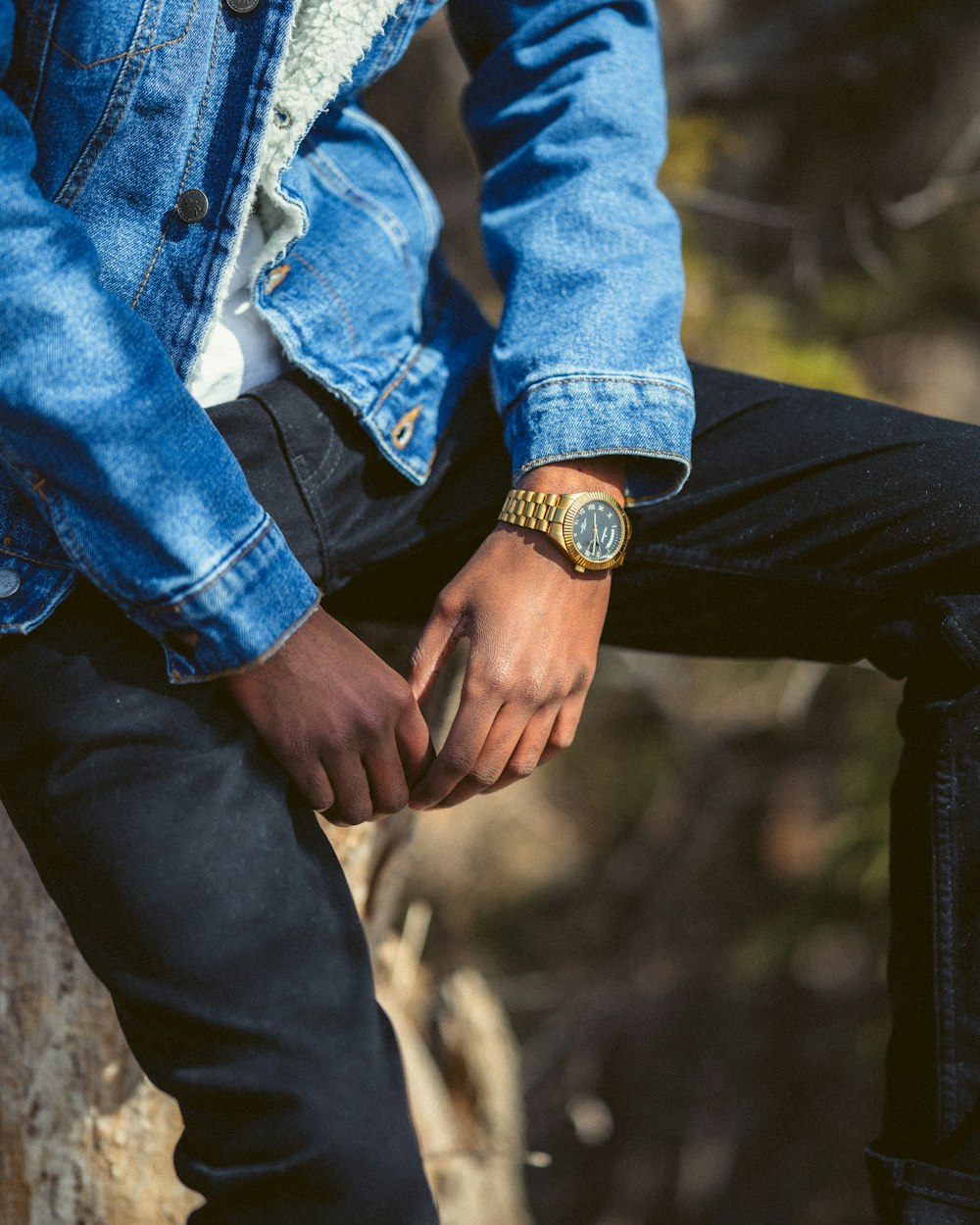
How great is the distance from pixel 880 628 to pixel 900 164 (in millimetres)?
1943

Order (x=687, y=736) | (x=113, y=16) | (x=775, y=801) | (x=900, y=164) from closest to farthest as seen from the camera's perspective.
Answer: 1. (x=113, y=16)
2. (x=900, y=164)
3. (x=687, y=736)
4. (x=775, y=801)

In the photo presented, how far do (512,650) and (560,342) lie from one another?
323 millimetres

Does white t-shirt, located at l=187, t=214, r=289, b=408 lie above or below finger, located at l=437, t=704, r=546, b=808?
above

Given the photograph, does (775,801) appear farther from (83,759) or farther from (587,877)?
(83,759)

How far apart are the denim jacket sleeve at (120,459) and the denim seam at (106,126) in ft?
0.17

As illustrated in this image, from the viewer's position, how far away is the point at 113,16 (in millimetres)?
890

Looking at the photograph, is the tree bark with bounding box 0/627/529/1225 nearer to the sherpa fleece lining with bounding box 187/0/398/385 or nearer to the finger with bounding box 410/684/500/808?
the finger with bounding box 410/684/500/808

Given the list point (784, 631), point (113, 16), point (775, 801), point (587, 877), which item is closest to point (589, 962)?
point (587, 877)

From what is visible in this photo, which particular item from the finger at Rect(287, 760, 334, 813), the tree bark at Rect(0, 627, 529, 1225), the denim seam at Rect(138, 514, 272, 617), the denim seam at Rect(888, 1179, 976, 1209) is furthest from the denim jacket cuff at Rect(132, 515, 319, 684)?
the denim seam at Rect(888, 1179, 976, 1209)

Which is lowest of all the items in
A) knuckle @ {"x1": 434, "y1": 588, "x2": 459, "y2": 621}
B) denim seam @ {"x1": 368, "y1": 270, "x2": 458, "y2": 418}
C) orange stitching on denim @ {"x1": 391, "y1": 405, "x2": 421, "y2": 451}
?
knuckle @ {"x1": 434, "y1": 588, "x2": 459, "y2": 621}

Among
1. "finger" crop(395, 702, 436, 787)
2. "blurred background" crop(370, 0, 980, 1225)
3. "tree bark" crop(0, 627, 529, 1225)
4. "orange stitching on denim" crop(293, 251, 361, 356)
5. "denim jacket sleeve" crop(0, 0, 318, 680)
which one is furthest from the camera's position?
"blurred background" crop(370, 0, 980, 1225)

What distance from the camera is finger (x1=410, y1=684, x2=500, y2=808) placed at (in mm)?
959

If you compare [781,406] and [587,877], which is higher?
[781,406]

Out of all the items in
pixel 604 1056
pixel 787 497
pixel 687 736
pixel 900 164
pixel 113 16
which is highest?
pixel 113 16
